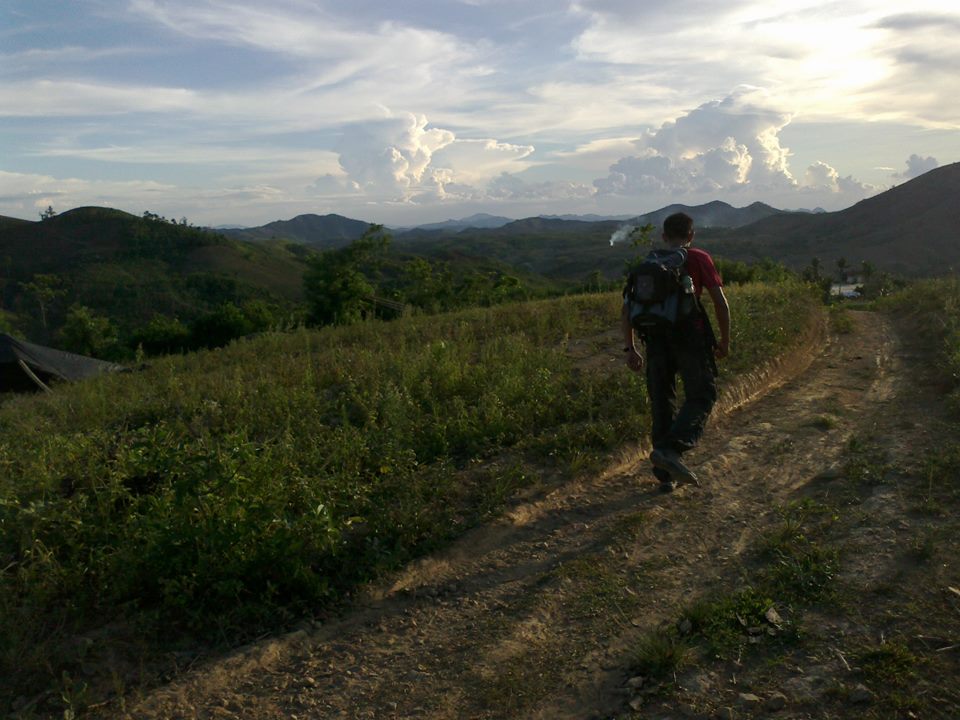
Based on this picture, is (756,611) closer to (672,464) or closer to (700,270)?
(672,464)

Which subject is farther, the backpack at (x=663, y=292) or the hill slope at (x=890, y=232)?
the hill slope at (x=890, y=232)

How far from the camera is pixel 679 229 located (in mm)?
4441

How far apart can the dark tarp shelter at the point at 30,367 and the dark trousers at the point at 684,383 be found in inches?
425

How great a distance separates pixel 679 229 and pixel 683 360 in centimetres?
83

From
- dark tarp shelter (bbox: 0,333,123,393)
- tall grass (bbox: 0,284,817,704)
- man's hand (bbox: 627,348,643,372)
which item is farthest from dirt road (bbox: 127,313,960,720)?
dark tarp shelter (bbox: 0,333,123,393)

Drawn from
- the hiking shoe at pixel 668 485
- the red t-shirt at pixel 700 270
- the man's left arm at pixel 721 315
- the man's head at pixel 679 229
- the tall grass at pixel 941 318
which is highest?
the man's head at pixel 679 229

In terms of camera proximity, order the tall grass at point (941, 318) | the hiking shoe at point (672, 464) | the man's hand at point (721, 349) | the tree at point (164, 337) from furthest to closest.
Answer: the tree at point (164, 337) → the tall grass at point (941, 318) → the man's hand at point (721, 349) → the hiking shoe at point (672, 464)

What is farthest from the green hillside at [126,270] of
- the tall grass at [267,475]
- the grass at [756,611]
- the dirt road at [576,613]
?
the grass at [756,611]

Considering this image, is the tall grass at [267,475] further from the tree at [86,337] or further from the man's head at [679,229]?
the tree at [86,337]

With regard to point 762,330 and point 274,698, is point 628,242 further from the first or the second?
point 274,698

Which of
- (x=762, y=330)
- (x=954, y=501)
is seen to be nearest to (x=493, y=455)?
(x=954, y=501)

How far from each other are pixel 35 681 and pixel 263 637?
0.84 metres

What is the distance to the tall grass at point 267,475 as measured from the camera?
314cm

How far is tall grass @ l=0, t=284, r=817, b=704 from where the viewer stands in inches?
123
